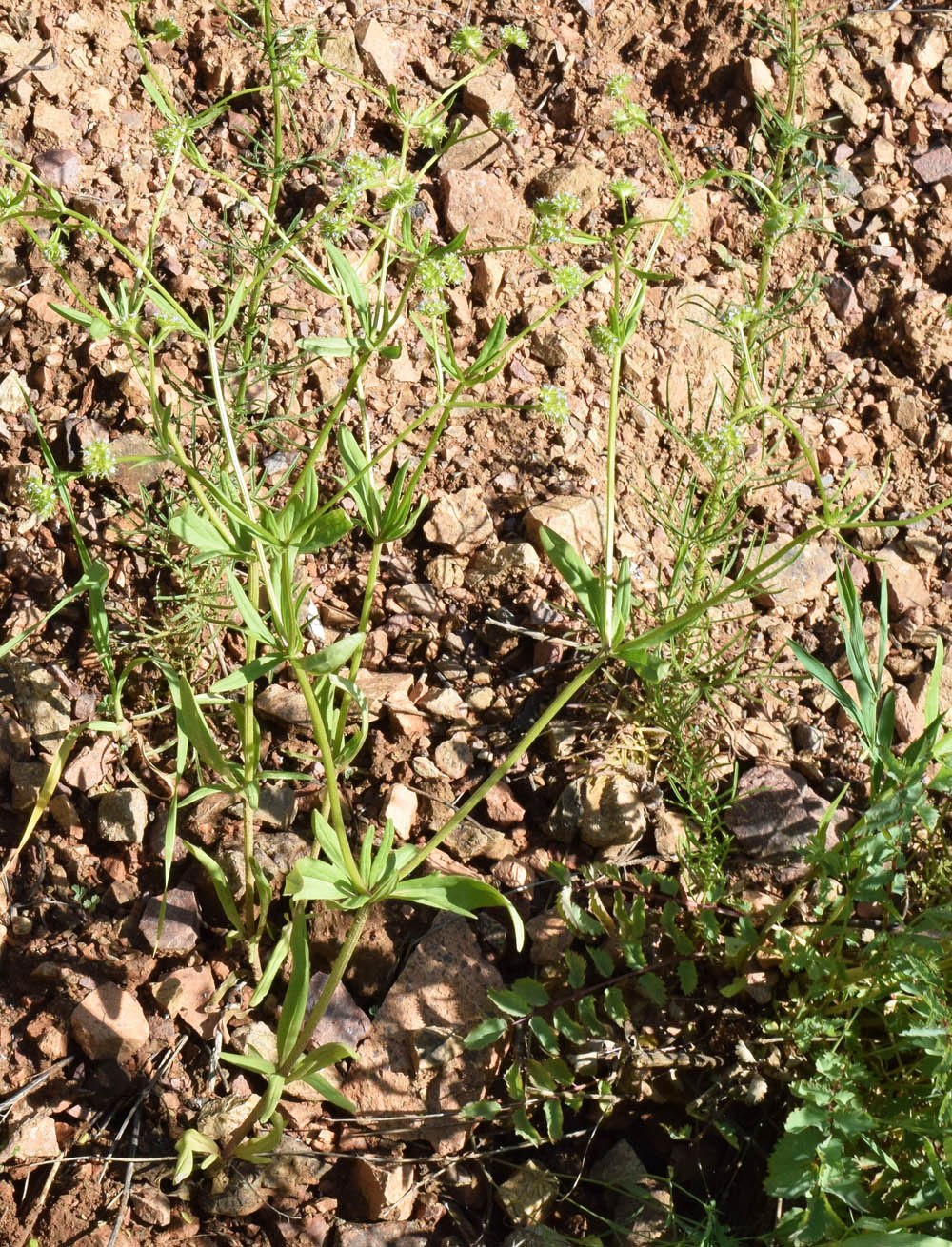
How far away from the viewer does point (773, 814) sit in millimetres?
2604

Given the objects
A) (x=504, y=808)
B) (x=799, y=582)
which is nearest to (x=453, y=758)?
(x=504, y=808)

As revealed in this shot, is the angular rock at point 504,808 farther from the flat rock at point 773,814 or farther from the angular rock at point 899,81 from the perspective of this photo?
the angular rock at point 899,81

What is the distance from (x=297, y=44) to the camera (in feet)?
8.11

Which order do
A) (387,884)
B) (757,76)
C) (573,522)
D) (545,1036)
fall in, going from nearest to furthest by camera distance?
(387,884) < (545,1036) < (573,522) < (757,76)

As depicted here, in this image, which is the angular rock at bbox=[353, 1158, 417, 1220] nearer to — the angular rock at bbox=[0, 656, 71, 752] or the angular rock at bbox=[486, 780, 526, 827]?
the angular rock at bbox=[486, 780, 526, 827]

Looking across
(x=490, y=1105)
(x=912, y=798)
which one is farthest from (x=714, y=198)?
(x=490, y=1105)

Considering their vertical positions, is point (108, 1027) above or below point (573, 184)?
below

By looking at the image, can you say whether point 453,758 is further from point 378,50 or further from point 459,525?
point 378,50

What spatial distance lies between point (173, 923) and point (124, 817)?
25 cm

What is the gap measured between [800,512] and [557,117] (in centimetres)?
143

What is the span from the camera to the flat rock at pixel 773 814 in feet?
8.46

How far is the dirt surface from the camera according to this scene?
2.25 m

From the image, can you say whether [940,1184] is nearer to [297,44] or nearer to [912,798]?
[912,798]

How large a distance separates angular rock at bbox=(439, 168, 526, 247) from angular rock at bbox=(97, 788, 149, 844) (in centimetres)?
176
